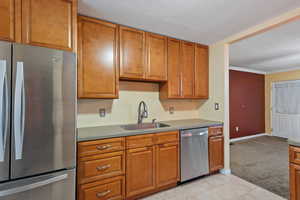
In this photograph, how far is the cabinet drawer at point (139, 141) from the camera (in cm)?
196

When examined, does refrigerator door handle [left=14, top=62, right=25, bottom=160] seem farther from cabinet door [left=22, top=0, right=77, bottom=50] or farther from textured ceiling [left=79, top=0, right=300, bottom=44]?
textured ceiling [left=79, top=0, right=300, bottom=44]

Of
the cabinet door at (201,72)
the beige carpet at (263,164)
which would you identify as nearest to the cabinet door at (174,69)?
the cabinet door at (201,72)

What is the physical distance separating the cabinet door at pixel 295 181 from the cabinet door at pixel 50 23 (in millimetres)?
2574

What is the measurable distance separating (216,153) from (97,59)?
8.21 feet

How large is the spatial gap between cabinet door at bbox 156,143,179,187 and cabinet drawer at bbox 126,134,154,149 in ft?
0.58

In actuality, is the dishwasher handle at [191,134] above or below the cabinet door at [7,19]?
below

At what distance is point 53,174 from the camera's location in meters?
1.42

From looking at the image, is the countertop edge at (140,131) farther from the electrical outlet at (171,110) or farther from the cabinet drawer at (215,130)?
the electrical outlet at (171,110)

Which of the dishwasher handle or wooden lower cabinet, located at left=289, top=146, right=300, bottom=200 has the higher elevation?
the dishwasher handle

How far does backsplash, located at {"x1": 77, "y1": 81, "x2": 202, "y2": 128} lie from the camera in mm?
2307

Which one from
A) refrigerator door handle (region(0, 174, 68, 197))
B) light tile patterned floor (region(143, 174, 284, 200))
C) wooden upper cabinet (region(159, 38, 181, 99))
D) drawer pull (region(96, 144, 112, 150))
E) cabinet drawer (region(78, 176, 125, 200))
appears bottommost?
light tile patterned floor (region(143, 174, 284, 200))

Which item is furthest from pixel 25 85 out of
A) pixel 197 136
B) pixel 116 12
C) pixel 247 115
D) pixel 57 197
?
pixel 247 115

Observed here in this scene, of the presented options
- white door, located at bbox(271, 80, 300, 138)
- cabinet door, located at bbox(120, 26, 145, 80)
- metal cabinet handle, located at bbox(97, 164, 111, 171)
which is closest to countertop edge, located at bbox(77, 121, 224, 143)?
metal cabinet handle, located at bbox(97, 164, 111, 171)

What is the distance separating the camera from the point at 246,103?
5.31 metres
